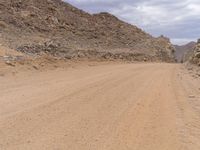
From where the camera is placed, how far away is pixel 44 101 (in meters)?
11.5

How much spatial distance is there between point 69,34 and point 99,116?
89.4 feet

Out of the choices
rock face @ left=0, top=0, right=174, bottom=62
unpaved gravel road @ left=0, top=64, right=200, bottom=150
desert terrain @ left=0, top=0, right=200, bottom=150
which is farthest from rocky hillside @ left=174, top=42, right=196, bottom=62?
unpaved gravel road @ left=0, top=64, right=200, bottom=150

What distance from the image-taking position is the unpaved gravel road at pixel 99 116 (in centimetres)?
735

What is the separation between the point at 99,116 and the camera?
31.1 ft

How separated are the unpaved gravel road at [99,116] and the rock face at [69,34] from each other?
12084mm

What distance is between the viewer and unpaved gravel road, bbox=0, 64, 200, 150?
735 cm

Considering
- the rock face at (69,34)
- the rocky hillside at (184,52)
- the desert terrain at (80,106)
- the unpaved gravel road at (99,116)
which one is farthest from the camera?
the rocky hillside at (184,52)

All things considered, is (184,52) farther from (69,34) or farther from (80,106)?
(80,106)

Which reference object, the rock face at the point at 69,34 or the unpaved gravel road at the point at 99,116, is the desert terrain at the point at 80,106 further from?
the rock face at the point at 69,34

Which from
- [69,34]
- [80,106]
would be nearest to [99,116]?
[80,106]

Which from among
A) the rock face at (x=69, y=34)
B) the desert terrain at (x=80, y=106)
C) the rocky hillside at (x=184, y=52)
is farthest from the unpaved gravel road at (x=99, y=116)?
the rocky hillside at (x=184, y=52)

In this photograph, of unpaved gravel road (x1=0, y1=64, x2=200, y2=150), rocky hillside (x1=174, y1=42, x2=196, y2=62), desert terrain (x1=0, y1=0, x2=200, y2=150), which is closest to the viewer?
unpaved gravel road (x1=0, y1=64, x2=200, y2=150)

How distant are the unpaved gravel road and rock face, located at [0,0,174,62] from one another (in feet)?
39.6

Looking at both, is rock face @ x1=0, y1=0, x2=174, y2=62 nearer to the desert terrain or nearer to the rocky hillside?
the desert terrain
